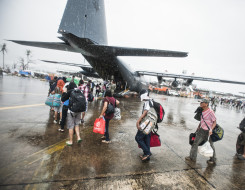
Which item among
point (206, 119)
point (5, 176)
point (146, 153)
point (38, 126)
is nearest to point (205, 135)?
point (206, 119)

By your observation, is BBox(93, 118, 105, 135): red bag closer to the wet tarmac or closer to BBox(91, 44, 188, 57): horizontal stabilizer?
the wet tarmac

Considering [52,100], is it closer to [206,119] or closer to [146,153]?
[146,153]

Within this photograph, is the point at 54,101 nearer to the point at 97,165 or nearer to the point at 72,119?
the point at 72,119

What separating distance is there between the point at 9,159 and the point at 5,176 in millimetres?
526

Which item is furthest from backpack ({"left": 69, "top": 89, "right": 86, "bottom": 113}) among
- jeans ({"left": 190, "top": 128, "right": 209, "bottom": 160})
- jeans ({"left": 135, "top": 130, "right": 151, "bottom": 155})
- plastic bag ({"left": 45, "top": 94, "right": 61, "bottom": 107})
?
jeans ({"left": 190, "top": 128, "right": 209, "bottom": 160})

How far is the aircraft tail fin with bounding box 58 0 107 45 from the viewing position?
5.55 metres

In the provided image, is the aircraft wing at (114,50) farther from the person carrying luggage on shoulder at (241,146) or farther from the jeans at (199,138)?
the jeans at (199,138)

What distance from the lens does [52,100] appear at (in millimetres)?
4930

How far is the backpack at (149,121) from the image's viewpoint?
9.63 feet

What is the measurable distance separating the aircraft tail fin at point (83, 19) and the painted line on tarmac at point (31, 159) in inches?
171


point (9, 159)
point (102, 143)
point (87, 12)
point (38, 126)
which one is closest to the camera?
point (9, 159)

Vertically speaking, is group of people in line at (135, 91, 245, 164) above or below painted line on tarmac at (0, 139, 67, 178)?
above

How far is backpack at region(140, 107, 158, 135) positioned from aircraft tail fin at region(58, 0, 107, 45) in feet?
15.5

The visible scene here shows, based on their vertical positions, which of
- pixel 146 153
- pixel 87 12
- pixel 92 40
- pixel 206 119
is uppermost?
pixel 87 12
